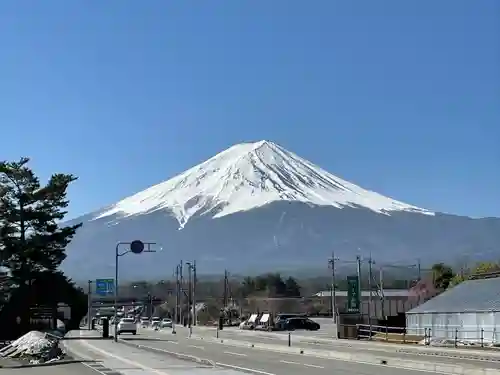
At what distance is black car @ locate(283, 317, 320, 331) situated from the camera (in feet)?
285

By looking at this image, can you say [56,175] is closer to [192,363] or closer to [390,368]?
[192,363]

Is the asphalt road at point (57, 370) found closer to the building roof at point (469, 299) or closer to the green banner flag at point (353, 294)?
the building roof at point (469, 299)

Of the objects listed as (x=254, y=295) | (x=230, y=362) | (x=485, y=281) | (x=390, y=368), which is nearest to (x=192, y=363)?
(x=230, y=362)

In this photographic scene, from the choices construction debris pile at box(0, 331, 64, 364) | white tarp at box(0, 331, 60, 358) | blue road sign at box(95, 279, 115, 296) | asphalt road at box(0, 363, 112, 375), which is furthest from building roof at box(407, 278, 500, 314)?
blue road sign at box(95, 279, 115, 296)

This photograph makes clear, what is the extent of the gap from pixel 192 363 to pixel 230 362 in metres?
2.08

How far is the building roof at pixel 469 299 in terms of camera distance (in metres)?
50.2

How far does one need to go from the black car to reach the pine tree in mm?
26909

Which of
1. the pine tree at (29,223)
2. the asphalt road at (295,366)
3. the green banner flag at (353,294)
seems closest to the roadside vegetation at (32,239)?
the pine tree at (29,223)

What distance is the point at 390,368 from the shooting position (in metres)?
29.9

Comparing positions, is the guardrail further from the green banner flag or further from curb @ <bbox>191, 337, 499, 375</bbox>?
curb @ <bbox>191, 337, 499, 375</bbox>

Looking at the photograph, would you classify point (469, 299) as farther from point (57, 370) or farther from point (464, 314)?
point (57, 370)

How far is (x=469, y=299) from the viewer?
2103 inches

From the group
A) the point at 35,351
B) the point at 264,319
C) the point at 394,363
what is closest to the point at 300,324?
the point at 264,319

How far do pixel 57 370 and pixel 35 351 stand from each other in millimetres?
7452
